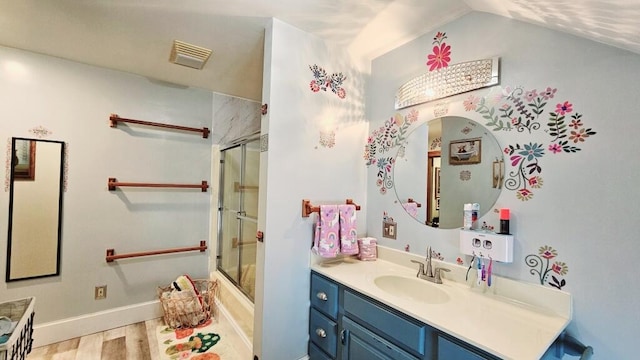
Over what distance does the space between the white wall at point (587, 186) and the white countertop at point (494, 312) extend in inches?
2.7

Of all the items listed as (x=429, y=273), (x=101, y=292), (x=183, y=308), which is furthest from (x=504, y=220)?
(x=101, y=292)

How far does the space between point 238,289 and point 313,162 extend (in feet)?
4.79

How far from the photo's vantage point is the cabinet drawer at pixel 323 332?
4.90ft

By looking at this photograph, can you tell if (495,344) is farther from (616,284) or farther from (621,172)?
(621,172)

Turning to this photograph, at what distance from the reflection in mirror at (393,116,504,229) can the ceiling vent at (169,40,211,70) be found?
1.65 metres

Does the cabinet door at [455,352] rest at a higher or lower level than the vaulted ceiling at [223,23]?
lower

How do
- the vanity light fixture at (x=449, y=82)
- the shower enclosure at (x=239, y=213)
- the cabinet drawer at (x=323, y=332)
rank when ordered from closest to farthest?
1. the vanity light fixture at (x=449, y=82)
2. the cabinet drawer at (x=323, y=332)
3. the shower enclosure at (x=239, y=213)

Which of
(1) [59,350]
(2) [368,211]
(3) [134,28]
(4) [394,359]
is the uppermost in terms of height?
(3) [134,28]

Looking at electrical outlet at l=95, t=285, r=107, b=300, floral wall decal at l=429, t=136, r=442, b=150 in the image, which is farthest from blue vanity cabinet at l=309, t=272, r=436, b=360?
electrical outlet at l=95, t=285, r=107, b=300

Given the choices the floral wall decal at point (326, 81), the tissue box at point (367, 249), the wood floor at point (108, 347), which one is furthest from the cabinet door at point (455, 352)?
the wood floor at point (108, 347)

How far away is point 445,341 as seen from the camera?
98cm

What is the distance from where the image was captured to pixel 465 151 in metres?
1.47

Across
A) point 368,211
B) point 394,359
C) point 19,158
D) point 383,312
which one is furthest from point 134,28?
point 394,359

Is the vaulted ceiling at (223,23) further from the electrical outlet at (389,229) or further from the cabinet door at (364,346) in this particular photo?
the cabinet door at (364,346)
